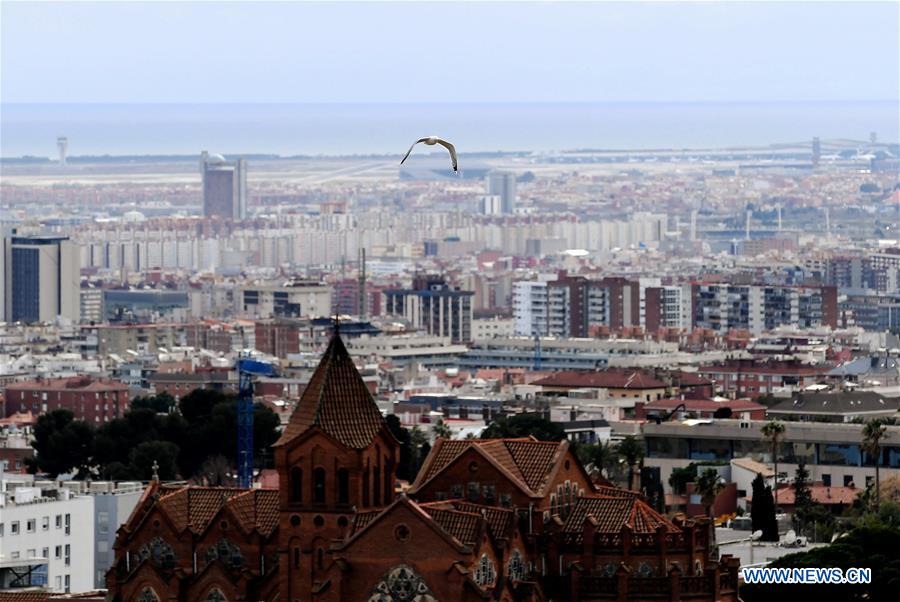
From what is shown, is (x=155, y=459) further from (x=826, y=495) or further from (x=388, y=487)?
(x=388, y=487)

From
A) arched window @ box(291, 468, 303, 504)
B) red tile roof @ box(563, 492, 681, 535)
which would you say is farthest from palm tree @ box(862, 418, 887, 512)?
arched window @ box(291, 468, 303, 504)

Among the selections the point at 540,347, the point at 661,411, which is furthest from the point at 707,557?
the point at 540,347

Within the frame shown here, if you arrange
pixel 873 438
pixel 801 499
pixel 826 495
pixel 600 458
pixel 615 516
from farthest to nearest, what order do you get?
pixel 600 458 → pixel 873 438 → pixel 826 495 → pixel 801 499 → pixel 615 516

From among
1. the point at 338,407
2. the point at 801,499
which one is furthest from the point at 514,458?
the point at 801,499

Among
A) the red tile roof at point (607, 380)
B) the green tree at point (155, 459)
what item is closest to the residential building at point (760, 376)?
the red tile roof at point (607, 380)

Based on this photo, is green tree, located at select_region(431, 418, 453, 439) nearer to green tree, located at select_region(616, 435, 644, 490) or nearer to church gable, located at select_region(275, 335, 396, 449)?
green tree, located at select_region(616, 435, 644, 490)
